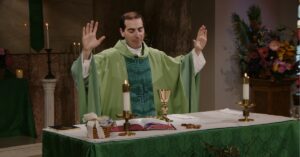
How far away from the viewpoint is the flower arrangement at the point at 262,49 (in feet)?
23.2

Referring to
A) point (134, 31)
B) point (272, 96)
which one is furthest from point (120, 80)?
point (272, 96)

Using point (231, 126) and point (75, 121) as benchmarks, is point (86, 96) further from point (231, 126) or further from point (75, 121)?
point (75, 121)

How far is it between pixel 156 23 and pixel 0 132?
269cm

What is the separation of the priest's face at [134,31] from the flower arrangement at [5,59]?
3378 mm

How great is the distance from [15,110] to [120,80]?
11.3 feet

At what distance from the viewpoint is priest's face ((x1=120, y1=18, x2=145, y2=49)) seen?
450 centimetres

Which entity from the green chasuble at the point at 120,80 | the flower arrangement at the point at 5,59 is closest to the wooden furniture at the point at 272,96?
the green chasuble at the point at 120,80

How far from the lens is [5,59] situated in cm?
764

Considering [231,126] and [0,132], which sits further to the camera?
[0,132]

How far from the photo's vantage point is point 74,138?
3.39 meters

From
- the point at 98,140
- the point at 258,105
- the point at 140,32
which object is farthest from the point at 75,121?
the point at 98,140

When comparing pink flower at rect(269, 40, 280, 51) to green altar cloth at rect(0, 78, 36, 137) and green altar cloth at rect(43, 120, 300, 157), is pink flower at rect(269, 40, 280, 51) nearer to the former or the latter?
green altar cloth at rect(43, 120, 300, 157)

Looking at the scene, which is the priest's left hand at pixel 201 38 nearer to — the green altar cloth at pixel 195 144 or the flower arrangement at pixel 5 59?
the green altar cloth at pixel 195 144

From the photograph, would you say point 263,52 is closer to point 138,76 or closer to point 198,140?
point 138,76
